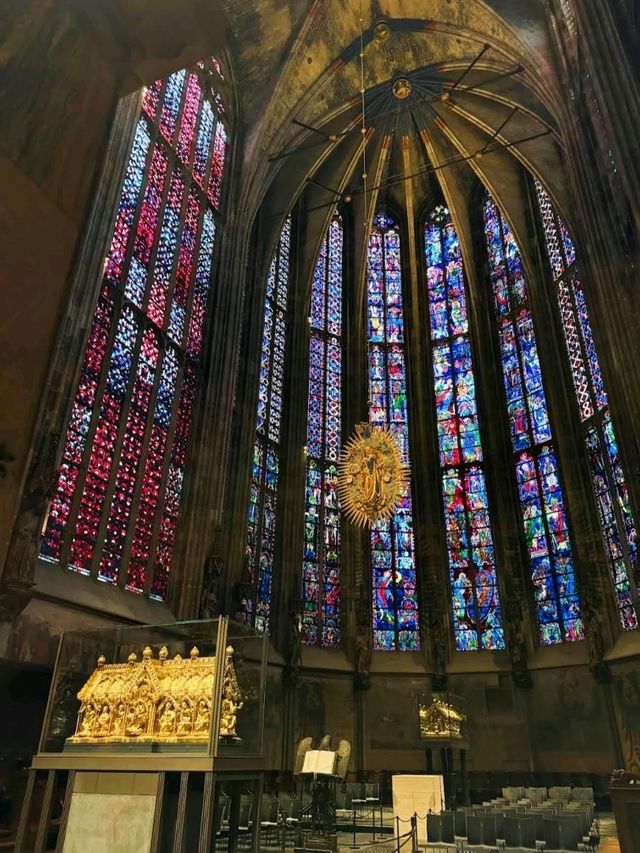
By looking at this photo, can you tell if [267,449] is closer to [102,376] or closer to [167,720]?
[102,376]

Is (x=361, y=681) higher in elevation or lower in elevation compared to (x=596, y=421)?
lower

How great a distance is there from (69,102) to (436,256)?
73.0ft

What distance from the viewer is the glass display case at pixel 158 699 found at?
16.2 ft

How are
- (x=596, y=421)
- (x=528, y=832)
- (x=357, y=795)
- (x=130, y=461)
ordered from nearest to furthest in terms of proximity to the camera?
(x=528, y=832)
(x=357, y=795)
(x=130, y=461)
(x=596, y=421)

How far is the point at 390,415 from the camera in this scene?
2208 cm

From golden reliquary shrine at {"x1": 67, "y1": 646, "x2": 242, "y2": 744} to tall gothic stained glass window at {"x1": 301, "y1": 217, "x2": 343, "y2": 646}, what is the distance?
1267 centimetres

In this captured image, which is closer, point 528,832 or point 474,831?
point 528,832

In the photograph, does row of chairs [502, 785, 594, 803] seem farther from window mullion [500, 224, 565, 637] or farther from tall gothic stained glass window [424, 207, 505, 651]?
tall gothic stained glass window [424, 207, 505, 651]

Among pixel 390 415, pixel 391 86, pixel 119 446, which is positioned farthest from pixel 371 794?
pixel 391 86

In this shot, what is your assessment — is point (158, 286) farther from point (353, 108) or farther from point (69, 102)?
point (69, 102)

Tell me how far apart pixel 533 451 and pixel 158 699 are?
16.2 m

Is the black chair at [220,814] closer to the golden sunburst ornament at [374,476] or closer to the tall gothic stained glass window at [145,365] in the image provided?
the golden sunburst ornament at [374,476]

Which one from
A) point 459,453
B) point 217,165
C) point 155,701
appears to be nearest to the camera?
point 155,701

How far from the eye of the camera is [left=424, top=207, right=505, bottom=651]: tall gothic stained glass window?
18.8 meters
